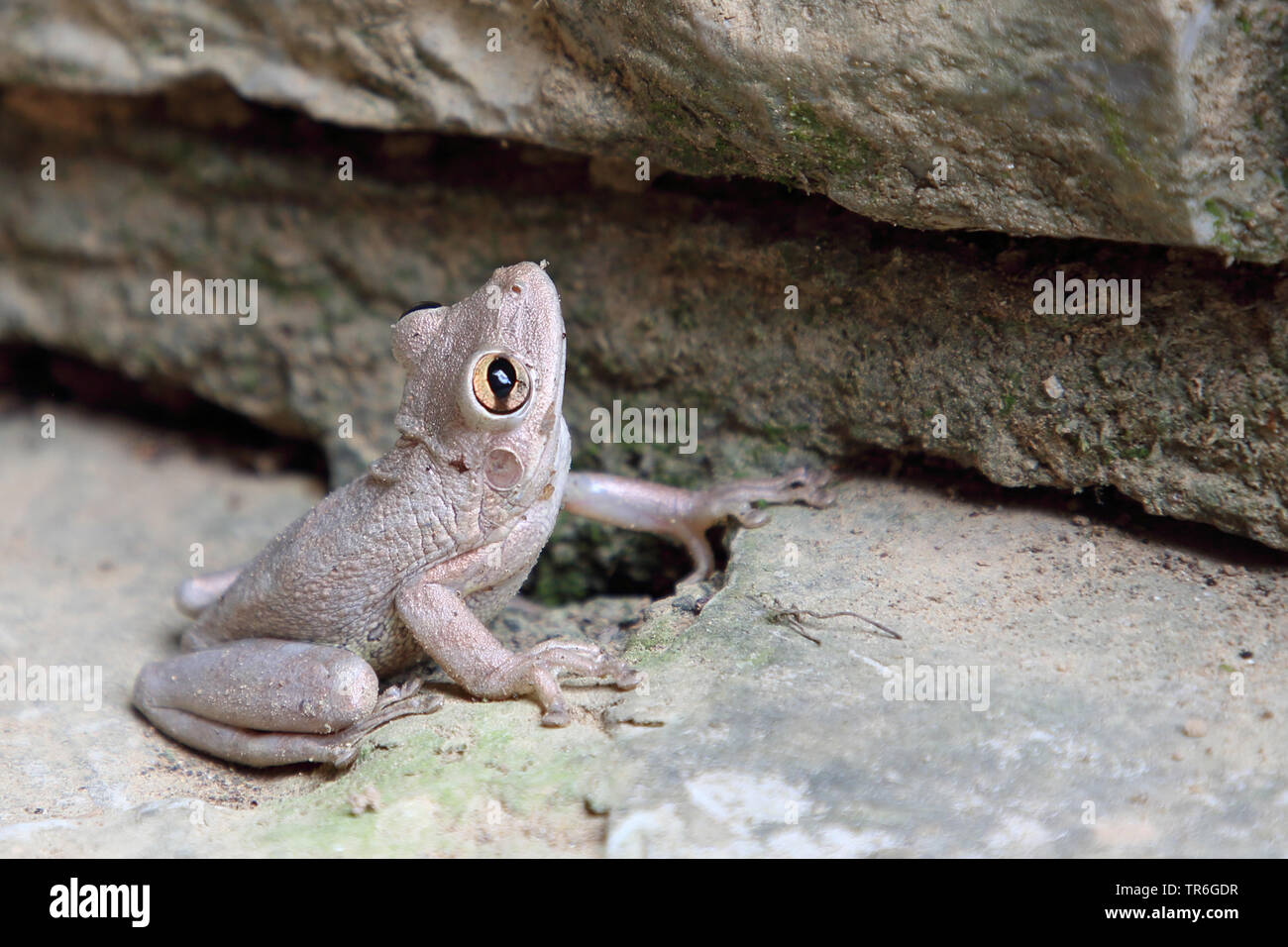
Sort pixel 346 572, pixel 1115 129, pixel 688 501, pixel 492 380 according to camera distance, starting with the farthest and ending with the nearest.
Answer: pixel 688 501, pixel 346 572, pixel 492 380, pixel 1115 129

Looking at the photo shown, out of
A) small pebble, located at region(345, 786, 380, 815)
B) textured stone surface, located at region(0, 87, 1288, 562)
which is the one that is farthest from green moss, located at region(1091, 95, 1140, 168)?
small pebble, located at region(345, 786, 380, 815)

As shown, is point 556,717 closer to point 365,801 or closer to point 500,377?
point 365,801

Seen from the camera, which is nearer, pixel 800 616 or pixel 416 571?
pixel 800 616

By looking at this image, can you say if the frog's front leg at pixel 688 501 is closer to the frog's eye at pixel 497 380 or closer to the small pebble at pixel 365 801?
the frog's eye at pixel 497 380

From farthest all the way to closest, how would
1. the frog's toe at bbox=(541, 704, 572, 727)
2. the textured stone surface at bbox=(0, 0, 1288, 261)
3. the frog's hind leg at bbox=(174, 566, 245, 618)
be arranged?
the frog's hind leg at bbox=(174, 566, 245, 618) < the frog's toe at bbox=(541, 704, 572, 727) < the textured stone surface at bbox=(0, 0, 1288, 261)

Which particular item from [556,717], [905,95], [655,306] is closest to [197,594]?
[556,717]

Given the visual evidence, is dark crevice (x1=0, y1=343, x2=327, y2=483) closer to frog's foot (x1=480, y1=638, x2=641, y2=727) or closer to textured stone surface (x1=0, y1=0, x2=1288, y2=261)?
textured stone surface (x1=0, y1=0, x2=1288, y2=261)

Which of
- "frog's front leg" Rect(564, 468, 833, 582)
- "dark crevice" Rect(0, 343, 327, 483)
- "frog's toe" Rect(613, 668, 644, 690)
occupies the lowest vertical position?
"frog's toe" Rect(613, 668, 644, 690)

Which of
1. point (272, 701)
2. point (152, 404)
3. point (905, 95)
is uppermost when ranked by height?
point (905, 95)

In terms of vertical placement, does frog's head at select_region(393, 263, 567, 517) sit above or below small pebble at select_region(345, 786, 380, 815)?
above
